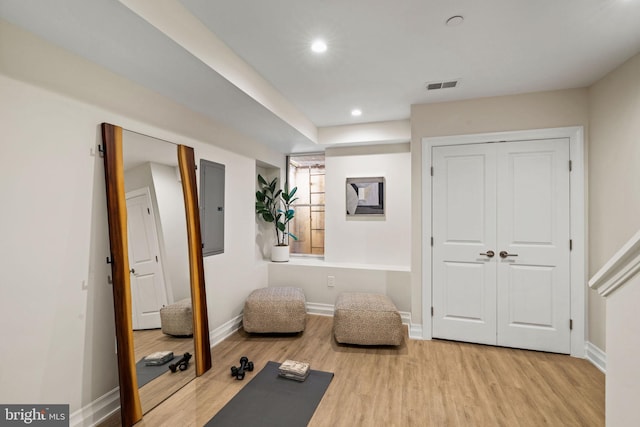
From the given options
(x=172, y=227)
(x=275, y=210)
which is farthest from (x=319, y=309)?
(x=172, y=227)

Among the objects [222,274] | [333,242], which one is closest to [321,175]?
[333,242]

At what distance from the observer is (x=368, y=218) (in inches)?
163

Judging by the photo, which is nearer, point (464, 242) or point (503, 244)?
point (503, 244)

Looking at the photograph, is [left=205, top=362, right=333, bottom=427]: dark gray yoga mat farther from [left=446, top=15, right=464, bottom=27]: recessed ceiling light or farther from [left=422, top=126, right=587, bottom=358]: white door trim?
[left=446, top=15, right=464, bottom=27]: recessed ceiling light

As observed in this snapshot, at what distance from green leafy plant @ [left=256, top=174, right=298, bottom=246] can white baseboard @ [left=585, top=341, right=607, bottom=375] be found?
3.51 m

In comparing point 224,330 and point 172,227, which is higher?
point 172,227

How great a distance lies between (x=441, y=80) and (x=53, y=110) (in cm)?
287

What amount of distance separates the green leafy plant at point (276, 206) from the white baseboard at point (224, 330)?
50.2 inches

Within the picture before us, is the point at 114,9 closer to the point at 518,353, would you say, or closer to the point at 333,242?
the point at 333,242

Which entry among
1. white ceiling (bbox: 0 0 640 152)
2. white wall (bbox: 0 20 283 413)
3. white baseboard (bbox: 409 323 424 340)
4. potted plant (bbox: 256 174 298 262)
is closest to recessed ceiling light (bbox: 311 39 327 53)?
white ceiling (bbox: 0 0 640 152)

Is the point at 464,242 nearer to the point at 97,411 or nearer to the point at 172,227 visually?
the point at 172,227

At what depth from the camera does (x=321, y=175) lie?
467 centimetres

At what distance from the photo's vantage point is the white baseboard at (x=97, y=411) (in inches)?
68.1

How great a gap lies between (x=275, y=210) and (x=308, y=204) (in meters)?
0.61
